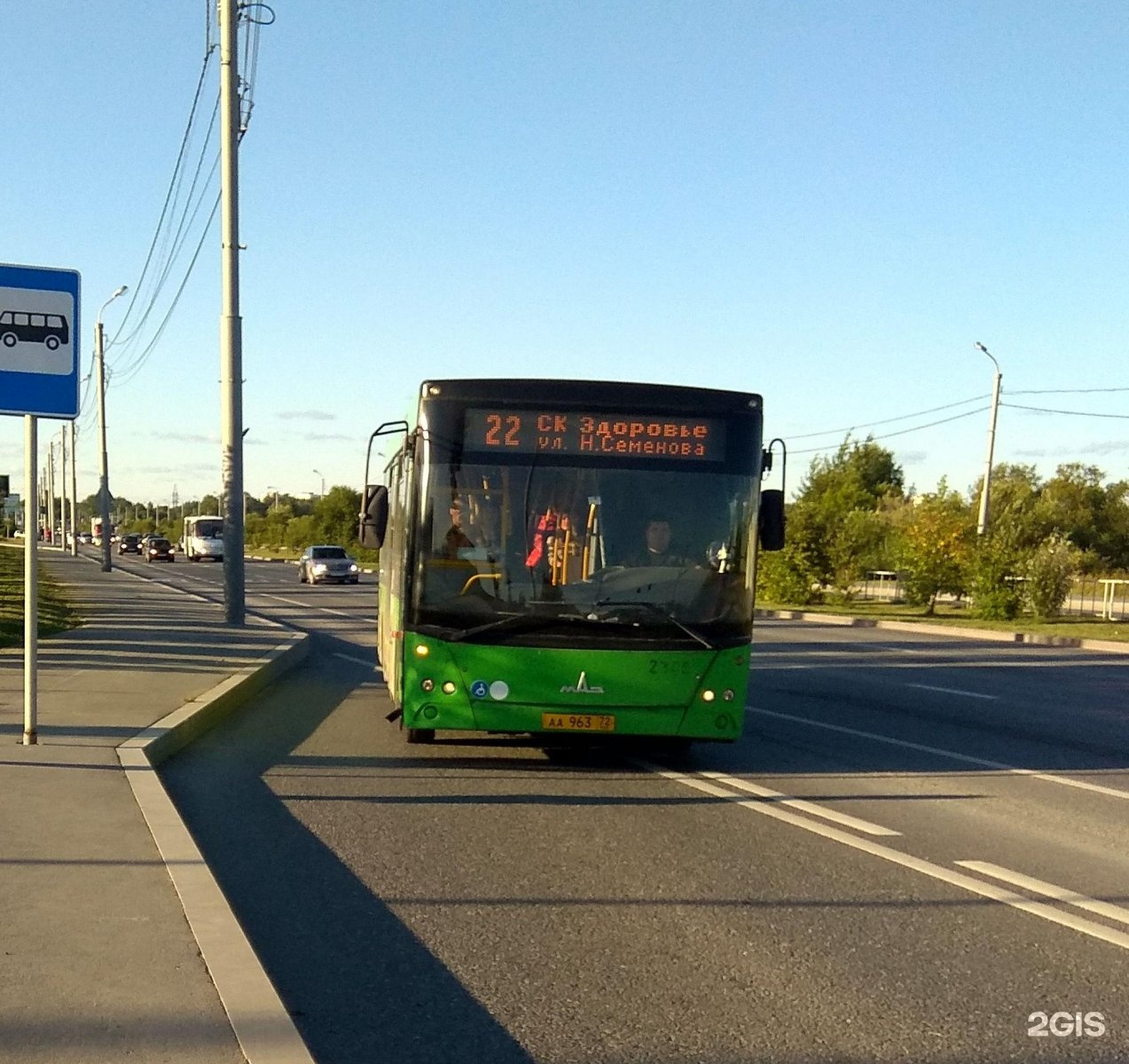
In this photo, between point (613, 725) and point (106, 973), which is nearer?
point (106, 973)

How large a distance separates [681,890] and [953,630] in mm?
26646

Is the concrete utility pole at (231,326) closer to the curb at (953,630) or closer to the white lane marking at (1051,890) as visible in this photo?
the white lane marking at (1051,890)

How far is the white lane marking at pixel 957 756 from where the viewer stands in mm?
10305

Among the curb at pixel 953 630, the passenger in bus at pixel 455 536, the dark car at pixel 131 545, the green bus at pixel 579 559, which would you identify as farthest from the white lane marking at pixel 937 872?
the dark car at pixel 131 545

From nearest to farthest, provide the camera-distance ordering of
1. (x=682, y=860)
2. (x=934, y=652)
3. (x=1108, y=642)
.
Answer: (x=682, y=860)
(x=934, y=652)
(x=1108, y=642)

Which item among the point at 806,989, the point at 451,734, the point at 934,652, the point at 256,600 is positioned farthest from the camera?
the point at 256,600

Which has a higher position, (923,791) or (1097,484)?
(1097,484)

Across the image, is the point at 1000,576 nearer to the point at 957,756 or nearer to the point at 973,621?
the point at 973,621

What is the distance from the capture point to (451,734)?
12211 mm

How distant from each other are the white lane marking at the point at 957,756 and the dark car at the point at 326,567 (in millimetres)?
36898

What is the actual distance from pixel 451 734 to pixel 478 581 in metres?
2.59

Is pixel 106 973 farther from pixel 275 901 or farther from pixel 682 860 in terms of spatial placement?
pixel 682 860

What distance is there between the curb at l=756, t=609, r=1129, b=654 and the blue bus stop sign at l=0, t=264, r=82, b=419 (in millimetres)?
22699

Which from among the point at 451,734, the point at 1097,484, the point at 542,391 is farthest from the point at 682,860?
the point at 1097,484
